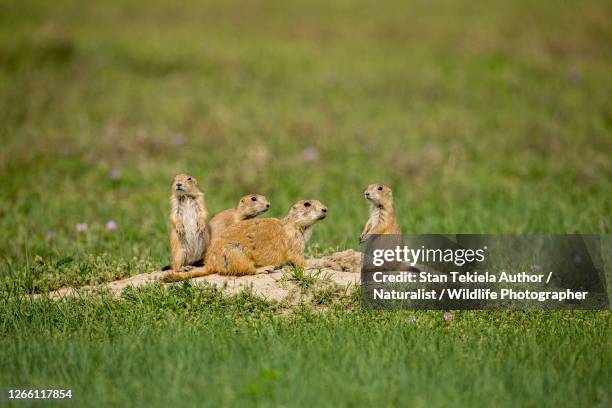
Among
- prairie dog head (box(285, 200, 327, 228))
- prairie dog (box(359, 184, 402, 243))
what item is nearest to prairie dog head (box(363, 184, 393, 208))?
prairie dog (box(359, 184, 402, 243))

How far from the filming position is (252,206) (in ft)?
31.8

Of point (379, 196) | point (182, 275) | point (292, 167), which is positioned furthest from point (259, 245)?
point (292, 167)

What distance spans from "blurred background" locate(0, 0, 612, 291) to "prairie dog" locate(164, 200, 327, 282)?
1208mm

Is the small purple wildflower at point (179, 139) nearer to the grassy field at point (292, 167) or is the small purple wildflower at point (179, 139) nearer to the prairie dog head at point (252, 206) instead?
the grassy field at point (292, 167)

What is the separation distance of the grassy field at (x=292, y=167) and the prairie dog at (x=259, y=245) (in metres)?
0.47

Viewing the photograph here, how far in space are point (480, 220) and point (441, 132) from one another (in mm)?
5380

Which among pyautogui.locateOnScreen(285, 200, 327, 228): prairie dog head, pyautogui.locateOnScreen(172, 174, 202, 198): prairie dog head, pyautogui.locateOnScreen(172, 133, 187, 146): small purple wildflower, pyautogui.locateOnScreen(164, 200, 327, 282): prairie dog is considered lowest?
pyautogui.locateOnScreen(164, 200, 327, 282): prairie dog

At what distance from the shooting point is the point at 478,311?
854 cm

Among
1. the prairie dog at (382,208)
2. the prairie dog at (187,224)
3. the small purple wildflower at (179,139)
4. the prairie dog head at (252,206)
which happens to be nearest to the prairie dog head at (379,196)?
the prairie dog at (382,208)

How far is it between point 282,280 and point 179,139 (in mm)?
8368

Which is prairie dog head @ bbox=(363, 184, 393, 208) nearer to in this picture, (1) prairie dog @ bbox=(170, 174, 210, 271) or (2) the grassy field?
(2) the grassy field

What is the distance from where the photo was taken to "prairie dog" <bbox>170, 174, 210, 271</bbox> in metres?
9.12

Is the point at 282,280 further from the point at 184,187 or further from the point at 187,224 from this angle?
the point at 184,187

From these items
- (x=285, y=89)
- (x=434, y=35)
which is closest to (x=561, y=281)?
(x=285, y=89)
